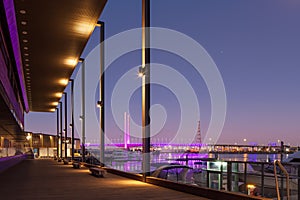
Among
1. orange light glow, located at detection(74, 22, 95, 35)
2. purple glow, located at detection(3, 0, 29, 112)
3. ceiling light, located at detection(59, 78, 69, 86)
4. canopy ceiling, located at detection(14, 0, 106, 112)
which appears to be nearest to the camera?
canopy ceiling, located at detection(14, 0, 106, 112)

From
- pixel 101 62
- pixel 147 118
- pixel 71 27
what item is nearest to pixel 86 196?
pixel 147 118

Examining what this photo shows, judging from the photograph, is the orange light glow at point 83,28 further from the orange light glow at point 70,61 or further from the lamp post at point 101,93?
the orange light glow at point 70,61

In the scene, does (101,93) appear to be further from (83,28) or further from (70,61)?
(70,61)

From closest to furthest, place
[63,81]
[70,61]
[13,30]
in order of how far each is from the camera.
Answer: [13,30] < [70,61] < [63,81]

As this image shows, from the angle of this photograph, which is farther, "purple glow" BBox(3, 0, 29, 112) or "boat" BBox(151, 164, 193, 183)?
"purple glow" BBox(3, 0, 29, 112)

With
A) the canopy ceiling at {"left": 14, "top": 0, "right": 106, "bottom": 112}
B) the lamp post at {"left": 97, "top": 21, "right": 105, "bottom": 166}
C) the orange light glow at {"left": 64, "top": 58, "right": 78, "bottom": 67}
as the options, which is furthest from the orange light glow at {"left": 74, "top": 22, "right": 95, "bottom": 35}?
the orange light glow at {"left": 64, "top": 58, "right": 78, "bottom": 67}

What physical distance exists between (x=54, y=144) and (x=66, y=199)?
226 ft

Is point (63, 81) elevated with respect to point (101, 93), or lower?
elevated

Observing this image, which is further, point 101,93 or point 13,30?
point 101,93

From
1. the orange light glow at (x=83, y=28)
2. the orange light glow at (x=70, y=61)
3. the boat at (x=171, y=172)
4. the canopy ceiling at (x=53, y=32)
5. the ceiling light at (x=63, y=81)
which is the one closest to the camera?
the boat at (x=171, y=172)

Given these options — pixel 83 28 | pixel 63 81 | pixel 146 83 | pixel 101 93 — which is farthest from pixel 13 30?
pixel 63 81

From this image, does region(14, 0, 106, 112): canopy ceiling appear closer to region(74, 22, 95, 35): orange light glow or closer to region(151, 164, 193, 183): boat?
region(74, 22, 95, 35): orange light glow

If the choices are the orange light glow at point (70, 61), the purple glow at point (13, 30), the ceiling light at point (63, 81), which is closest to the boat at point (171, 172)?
the purple glow at point (13, 30)

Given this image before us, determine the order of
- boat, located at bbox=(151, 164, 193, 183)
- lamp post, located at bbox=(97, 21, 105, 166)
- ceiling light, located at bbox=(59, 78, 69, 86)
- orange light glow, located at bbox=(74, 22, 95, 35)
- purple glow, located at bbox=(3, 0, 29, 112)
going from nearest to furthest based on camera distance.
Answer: boat, located at bbox=(151, 164, 193, 183), purple glow, located at bbox=(3, 0, 29, 112), orange light glow, located at bbox=(74, 22, 95, 35), lamp post, located at bbox=(97, 21, 105, 166), ceiling light, located at bbox=(59, 78, 69, 86)
